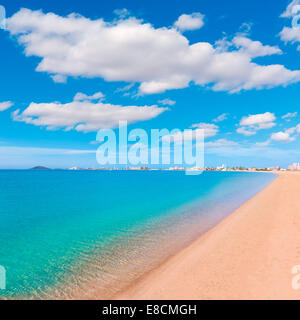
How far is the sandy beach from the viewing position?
7.12 metres

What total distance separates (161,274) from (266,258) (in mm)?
4868

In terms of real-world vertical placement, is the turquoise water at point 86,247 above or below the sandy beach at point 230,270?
below

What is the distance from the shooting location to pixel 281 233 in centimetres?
1316

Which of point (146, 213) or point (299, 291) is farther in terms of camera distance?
point (146, 213)

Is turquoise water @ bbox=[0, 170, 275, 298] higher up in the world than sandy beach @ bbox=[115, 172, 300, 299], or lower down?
lower down

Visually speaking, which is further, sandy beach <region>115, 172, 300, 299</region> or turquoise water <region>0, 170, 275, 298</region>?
turquoise water <region>0, 170, 275, 298</region>

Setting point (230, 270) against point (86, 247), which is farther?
point (86, 247)

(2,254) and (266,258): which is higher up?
(266,258)

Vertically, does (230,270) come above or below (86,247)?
above

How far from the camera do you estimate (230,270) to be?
8.66 meters

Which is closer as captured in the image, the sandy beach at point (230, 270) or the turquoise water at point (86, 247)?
the sandy beach at point (230, 270)

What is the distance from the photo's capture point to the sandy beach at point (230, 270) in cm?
712
